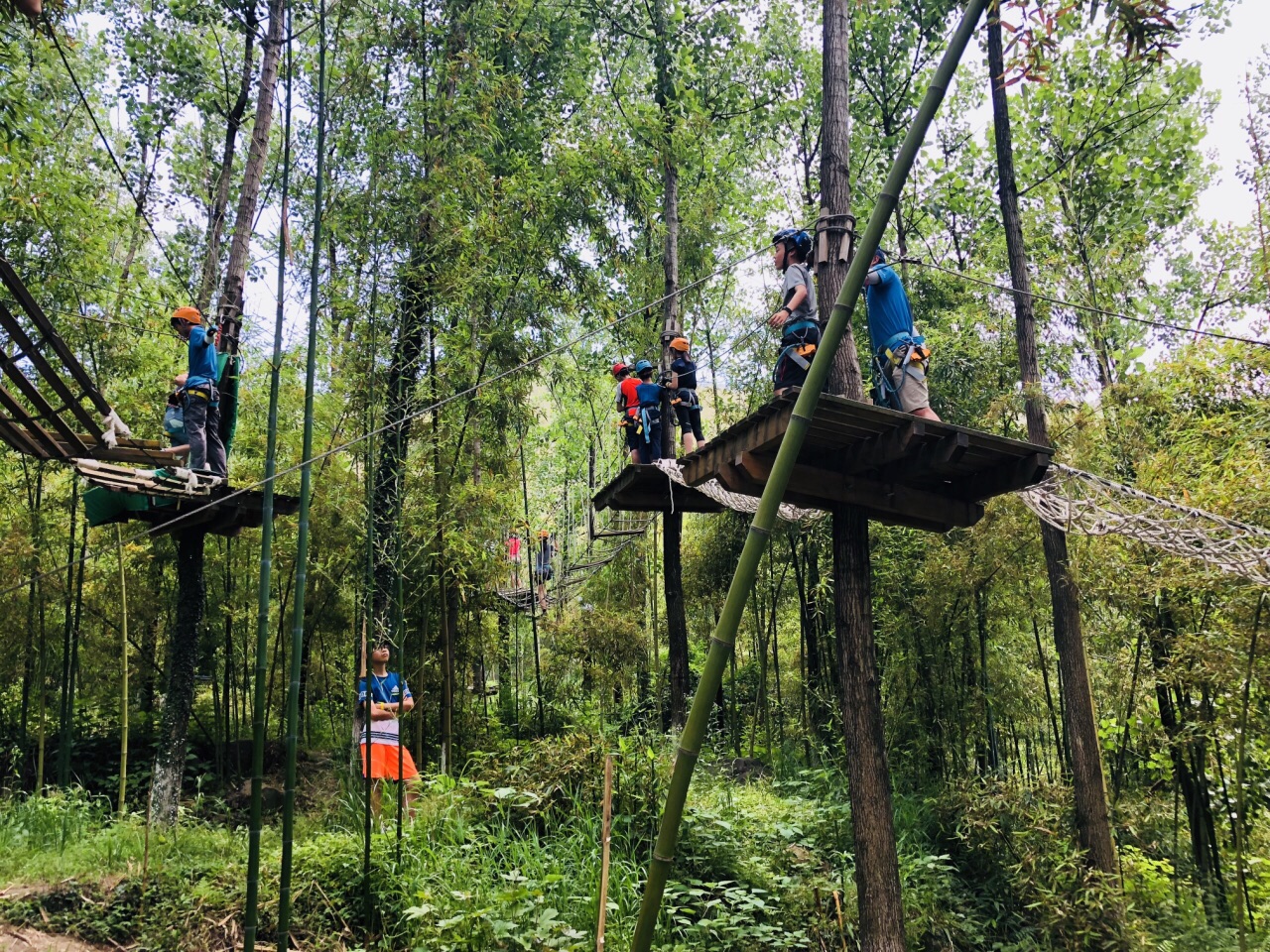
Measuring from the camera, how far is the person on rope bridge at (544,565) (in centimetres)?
802

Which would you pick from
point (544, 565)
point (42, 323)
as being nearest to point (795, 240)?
point (42, 323)

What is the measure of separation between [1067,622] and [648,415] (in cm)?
303

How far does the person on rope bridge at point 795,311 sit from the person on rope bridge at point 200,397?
8.94ft

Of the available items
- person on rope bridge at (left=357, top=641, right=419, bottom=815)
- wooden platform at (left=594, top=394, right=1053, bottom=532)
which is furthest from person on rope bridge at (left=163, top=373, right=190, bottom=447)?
wooden platform at (left=594, top=394, right=1053, bottom=532)

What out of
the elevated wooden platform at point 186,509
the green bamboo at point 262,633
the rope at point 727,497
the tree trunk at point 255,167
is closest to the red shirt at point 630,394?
the rope at point 727,497

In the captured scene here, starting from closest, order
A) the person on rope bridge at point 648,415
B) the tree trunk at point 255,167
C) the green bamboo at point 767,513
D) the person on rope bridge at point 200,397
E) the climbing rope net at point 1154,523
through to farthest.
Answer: the green bamboo at point 767,513
the climbing rope net at point 1154,523
the person on rope bridge at point 200,397
the tree trunk at point 255,167
the person on rope bridge at point 648,415

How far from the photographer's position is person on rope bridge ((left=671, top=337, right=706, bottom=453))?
6121 millimetres

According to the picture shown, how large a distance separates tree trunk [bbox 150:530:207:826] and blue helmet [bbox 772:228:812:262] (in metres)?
4.00

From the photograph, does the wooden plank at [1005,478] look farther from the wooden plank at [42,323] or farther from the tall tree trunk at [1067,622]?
the wooden plank at [42,323]

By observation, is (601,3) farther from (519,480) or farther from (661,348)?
(519,480)

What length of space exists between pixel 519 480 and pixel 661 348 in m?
1.66

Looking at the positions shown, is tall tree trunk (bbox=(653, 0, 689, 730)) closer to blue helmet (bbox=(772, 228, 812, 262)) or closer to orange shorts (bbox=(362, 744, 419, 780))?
orange shorts (bbox=(362, 744, 419, 780))

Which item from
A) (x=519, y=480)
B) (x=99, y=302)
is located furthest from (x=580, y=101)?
(x=99, y=302)

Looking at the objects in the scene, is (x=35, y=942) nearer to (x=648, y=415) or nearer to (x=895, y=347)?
(x=895, y=347)
